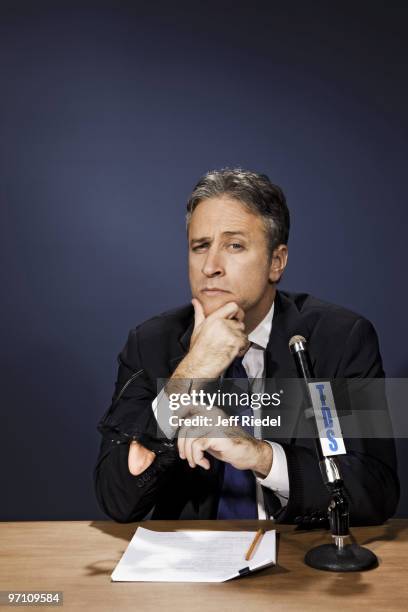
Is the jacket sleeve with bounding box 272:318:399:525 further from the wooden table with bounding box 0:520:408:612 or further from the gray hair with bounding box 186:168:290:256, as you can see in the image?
the gray hair with bounding box 186:168:290:256

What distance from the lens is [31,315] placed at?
98.3 inches

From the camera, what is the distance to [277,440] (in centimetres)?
175

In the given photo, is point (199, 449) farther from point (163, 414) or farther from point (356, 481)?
point (356, 481)

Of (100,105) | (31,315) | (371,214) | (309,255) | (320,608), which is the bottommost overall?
(320,608)

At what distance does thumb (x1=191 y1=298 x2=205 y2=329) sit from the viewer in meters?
1.87

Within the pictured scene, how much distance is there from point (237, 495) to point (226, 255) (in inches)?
25.2

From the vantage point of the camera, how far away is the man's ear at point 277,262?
2039 mm

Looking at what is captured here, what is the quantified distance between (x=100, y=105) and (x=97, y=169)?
230 mm

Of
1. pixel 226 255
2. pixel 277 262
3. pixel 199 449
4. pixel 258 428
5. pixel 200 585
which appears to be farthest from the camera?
pixel 277 262

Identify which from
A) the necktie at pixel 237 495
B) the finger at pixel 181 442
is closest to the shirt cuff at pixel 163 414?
the finger at pixel 181 442

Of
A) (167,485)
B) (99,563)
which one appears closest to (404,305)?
(167,485)

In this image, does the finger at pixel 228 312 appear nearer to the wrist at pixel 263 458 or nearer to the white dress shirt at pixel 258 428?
the white dress shirt at pixel 258 428

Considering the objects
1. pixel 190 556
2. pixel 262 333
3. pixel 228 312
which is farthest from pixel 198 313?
pixel 190 556

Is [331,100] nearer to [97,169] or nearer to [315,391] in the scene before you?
[97,169]
